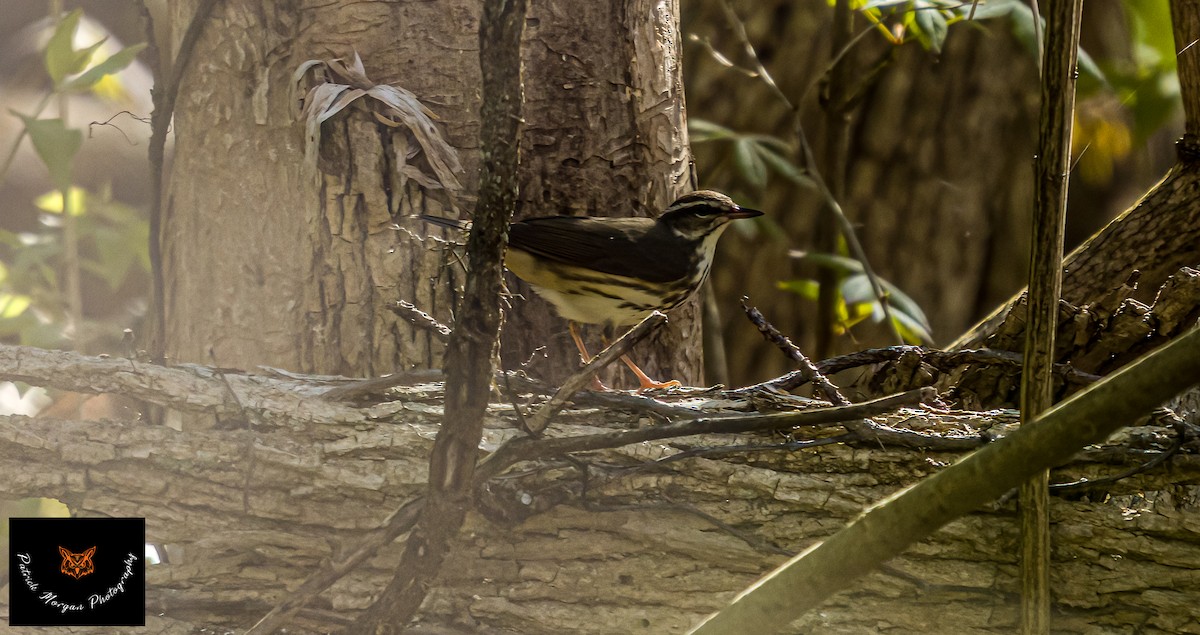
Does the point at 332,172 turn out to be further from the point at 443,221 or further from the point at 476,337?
the point at 476,337

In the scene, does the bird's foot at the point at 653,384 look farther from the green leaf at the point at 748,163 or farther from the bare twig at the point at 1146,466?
the green leaf at the point at 748,163

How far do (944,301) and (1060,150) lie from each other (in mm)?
2738

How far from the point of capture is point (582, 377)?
1.18 meters

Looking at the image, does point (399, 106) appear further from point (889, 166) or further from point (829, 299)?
point (889, 166)

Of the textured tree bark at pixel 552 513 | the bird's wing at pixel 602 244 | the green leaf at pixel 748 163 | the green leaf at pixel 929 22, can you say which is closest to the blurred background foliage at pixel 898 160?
the green leaf at pixel 748 163

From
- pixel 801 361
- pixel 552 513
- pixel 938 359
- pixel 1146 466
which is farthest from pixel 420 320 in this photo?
pixel 1146 466

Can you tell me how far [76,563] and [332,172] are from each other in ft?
2.13

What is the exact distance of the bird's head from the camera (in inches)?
71.6

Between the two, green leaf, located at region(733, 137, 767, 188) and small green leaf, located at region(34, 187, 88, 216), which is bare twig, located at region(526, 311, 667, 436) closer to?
green leaf, located at region(733, 137, 767, 188)

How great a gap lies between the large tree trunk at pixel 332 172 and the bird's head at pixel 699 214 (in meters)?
0.22

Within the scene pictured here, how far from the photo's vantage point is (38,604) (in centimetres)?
132

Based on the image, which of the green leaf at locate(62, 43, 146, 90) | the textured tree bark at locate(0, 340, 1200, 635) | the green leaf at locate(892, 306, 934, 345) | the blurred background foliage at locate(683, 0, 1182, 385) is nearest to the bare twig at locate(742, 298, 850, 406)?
the textured tree bark at locate(0, 340, 1200, 635)

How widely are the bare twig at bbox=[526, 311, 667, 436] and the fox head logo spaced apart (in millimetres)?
589

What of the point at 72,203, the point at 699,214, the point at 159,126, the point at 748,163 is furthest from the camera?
the point at 748,163
